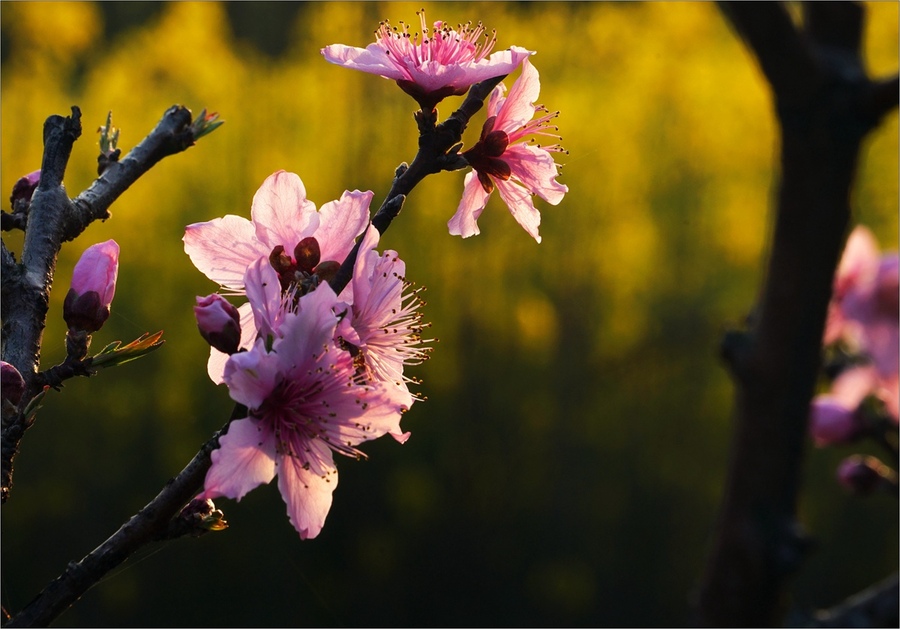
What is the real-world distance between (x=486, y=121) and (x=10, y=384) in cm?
27

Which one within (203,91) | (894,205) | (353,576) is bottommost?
(353,576)

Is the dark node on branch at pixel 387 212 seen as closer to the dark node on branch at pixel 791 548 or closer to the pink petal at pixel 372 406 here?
the pink petal at pixel 372 406

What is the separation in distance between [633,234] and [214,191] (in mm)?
1409

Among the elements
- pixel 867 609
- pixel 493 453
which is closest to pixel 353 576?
pixel 493 453

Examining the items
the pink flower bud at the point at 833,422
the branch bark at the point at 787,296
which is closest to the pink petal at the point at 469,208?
the branch bark at the point at 787,296

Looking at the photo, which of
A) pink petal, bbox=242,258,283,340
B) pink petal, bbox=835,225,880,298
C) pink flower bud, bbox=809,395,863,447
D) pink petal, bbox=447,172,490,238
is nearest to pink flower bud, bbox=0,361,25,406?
pink petal, bbox=242,258,283,340

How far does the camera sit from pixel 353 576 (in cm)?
307

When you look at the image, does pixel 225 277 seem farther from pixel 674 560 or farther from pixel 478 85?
pixel 674 560

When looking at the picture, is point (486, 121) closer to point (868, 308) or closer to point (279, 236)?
point (279, 236)

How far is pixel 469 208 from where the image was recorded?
529 mm

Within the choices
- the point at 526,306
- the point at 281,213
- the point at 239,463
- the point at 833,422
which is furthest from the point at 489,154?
the point at 526,306

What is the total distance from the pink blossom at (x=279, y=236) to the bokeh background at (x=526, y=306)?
7.49 ft

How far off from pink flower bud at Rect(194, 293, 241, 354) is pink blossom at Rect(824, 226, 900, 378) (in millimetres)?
1000

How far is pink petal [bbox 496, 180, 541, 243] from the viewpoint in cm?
52
